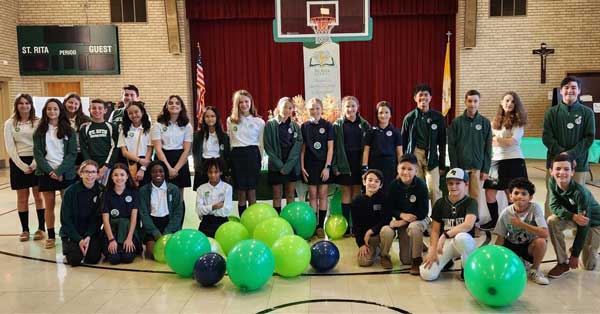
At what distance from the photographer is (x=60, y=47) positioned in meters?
12.8

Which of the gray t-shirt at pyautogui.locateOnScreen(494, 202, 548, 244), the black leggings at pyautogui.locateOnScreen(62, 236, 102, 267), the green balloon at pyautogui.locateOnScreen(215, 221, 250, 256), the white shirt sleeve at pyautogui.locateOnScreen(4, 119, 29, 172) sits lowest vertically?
the black leggings at pyautogui.locateOnScreen(62, 236, 102, 267)

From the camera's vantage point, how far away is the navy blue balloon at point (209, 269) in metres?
3.86

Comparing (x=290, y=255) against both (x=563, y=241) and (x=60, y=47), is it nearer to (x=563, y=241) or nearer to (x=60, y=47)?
(x=563, y=241)

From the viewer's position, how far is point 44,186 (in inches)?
209

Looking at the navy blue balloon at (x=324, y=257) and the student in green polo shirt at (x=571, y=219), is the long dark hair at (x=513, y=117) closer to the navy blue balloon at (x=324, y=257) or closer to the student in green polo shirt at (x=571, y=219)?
the student in green polo shirt at (x=571, y=219)

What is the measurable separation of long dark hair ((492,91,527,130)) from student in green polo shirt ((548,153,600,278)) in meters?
1.05

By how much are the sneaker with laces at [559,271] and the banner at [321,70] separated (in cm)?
994

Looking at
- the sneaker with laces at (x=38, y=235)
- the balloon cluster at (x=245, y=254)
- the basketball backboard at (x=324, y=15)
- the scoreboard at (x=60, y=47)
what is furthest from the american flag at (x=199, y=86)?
the balloon cluster at (x=245, y=254)

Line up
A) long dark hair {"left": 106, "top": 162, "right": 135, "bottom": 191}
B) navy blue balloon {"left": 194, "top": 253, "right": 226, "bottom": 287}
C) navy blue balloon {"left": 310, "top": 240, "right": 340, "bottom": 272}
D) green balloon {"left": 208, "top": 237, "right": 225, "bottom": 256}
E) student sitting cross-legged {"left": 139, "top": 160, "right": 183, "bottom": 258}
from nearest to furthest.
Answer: navy blue balloon {"left": 194, "top": 253, "right": 226, "bottom": 287} < navy blue balloon {"left": 310, "top": 240, "right": 340, "bottom": 272} < green balloon {"left": 208, "top": 237, "right": 225, "bottom": 256} < long dark hair {"left": 106, "top": 162, "right": 135, "bottom": 191} < student sitting cross-legged {"left": 139, "top": 160, "right": 183, "bottom": 258}

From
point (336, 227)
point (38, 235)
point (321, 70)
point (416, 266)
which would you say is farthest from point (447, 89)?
point (38, 235)

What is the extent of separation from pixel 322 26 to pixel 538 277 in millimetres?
7983

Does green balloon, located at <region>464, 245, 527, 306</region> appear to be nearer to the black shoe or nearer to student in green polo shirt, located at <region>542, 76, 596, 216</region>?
student in green polo shirt, located at <region>542, 76, 596, 216</region>

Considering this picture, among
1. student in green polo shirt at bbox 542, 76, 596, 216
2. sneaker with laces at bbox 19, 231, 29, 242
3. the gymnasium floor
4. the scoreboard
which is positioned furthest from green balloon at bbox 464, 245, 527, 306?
the scoreboard

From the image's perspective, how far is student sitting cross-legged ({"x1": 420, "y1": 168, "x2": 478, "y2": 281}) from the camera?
3965mm
